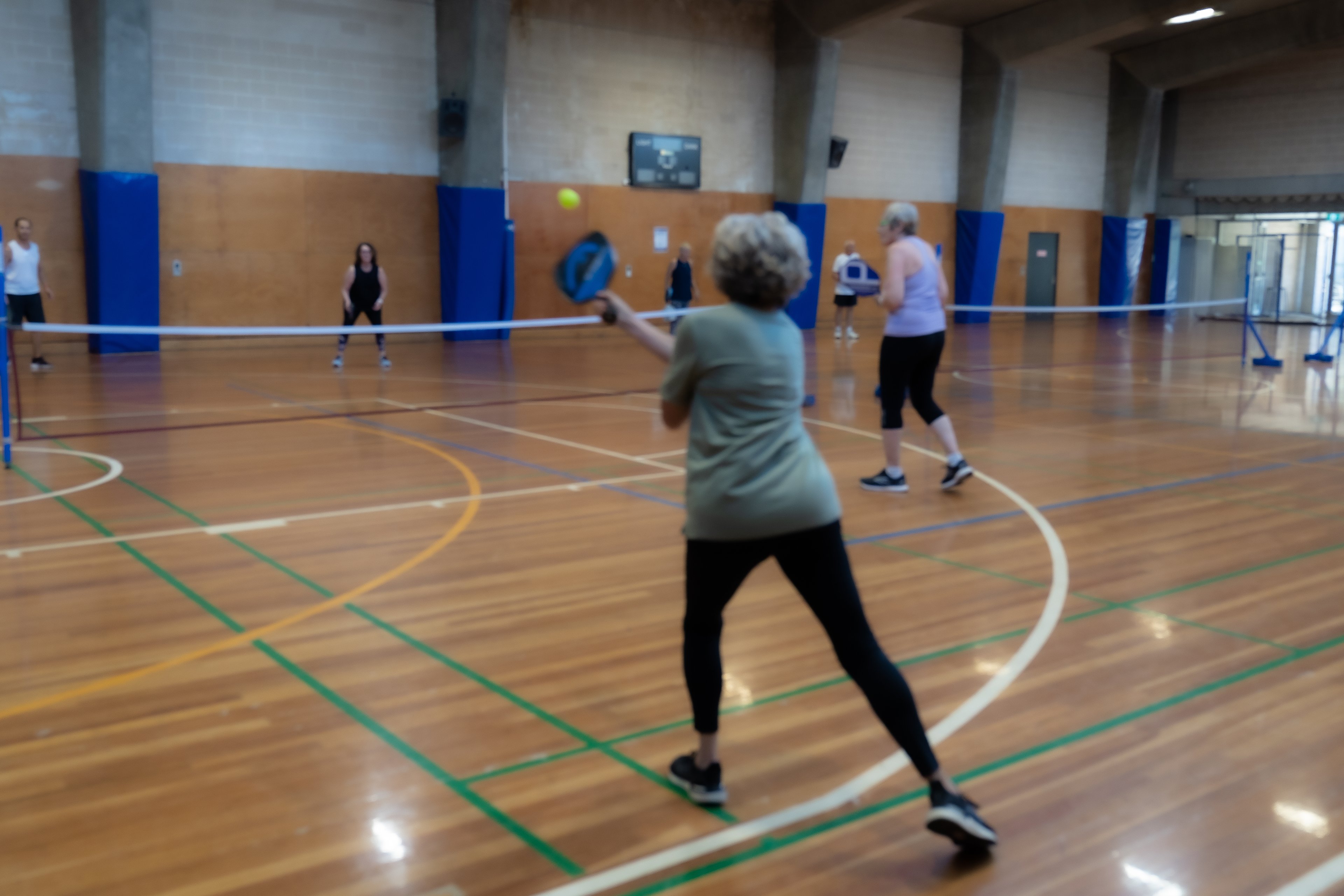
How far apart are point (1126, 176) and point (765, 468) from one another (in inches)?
1126

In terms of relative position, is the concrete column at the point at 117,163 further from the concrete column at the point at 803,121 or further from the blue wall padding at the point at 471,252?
the concrete column at the point at 803,121

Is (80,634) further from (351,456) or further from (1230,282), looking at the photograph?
(1230,282)

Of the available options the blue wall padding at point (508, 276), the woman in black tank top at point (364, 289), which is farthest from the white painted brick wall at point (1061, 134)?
the woman in black tank top at point (364, 289)

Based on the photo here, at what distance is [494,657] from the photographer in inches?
171

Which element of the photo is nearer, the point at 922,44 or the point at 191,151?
the point at 191,151

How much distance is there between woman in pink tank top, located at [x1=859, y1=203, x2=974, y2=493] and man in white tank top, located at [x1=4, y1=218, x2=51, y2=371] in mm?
10719

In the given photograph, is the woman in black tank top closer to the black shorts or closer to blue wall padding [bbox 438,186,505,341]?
the black shorts

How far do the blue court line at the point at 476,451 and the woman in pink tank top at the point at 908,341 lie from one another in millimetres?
1426

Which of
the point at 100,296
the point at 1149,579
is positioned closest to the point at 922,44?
the point at 100,296

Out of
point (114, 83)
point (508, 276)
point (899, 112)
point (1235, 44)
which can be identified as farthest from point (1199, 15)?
point (114, 83)

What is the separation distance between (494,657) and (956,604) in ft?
6.68

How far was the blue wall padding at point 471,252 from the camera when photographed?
18375 mm

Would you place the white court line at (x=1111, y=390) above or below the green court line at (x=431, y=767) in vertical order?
above

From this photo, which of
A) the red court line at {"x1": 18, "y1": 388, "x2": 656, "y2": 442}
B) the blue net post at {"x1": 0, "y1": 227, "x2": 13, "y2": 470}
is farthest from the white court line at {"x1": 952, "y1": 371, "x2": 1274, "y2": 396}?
the blue net post at {"x1": 0, "y1": 227, "x2": 13, "y2": 470}
